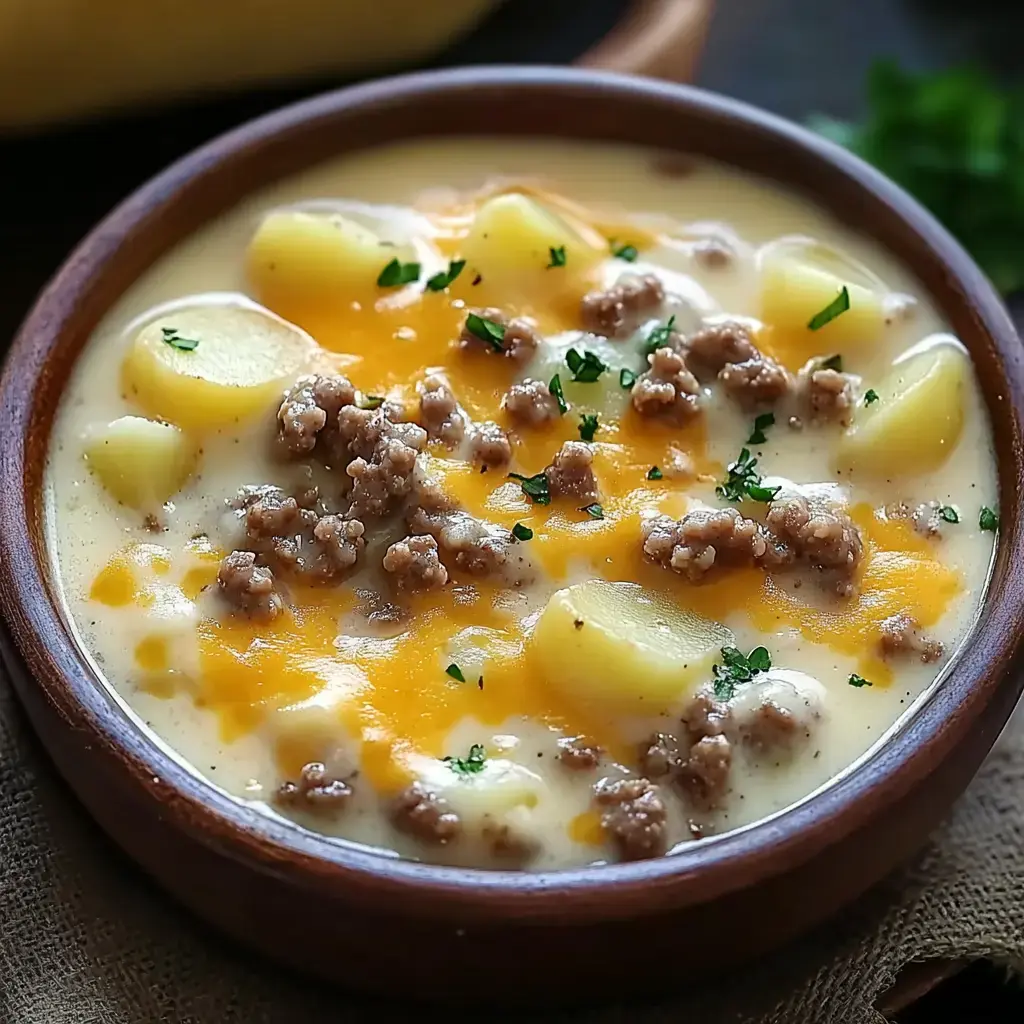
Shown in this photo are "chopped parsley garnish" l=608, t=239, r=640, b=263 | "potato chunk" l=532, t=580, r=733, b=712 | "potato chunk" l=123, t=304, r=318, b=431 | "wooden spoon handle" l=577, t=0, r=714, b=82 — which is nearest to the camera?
"potato chunk" l=532, t=580, r=733, b=712

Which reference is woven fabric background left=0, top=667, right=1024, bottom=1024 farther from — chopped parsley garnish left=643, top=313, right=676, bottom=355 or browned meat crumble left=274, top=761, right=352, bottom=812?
chopped parsley garnish left=643, top=313, right=676, bottom=355

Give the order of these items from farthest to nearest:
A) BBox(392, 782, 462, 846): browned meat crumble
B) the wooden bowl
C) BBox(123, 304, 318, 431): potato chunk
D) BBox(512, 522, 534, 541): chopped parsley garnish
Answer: BBox(123, 304, 318, 431): potato chunk, BBox(512, 522, 534, 541): chopped parsley garnish, BBox(392, 782, 462, 846): browned meat crumble, the wooden bowl

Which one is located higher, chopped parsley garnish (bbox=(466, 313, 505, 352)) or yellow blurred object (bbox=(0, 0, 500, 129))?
yellow blurred object (bbox=(0, 0, 500, 129))

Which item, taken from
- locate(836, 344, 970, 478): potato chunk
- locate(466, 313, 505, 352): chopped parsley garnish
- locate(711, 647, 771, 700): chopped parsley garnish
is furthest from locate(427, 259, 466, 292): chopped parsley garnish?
locate(711, 647, 771, 700): chopped parsley garnish

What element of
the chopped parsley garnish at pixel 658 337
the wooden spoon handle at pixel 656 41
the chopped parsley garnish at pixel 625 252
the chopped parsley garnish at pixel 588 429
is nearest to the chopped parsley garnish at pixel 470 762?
the chopped parsley garnish at pixel 588 429

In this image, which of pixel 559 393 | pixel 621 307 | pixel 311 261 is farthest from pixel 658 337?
pixel 311 261

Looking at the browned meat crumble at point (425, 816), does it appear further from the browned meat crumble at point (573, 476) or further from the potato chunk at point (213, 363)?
the potato chunk at point (213, 363)
